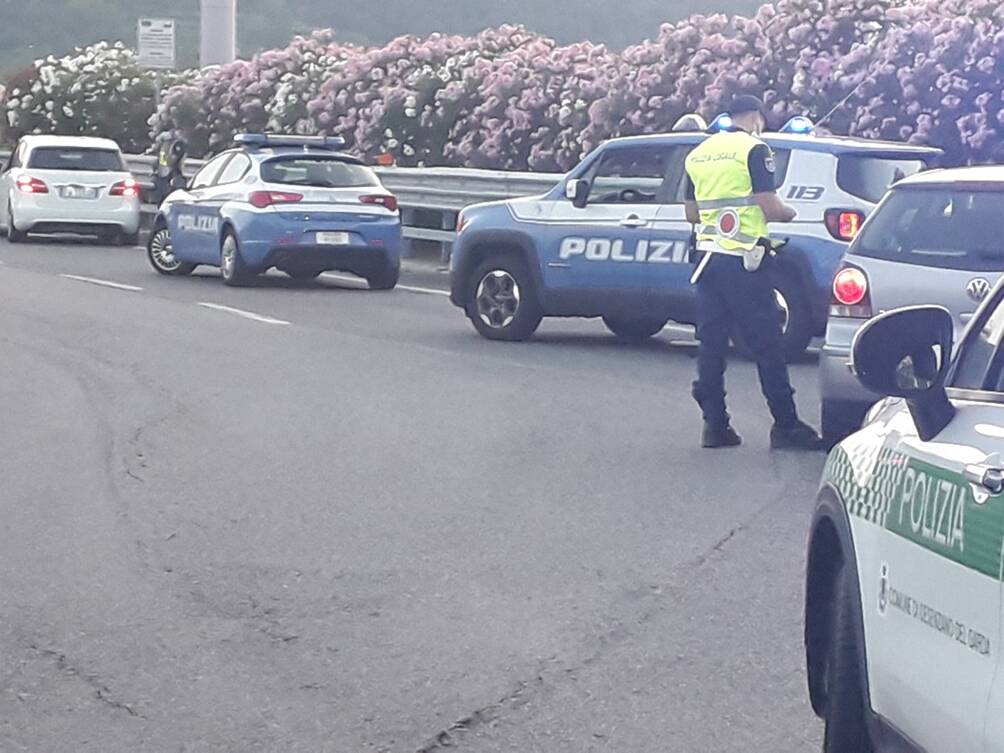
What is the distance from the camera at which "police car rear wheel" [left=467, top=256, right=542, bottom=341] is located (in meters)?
16.0

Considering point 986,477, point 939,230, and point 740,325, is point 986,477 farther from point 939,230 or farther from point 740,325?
point 740,325

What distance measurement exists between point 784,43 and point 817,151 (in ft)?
32.6

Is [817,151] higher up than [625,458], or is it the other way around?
[817,151]

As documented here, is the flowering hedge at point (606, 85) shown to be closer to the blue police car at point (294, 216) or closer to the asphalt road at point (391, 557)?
the blue police car at point (294, 216)

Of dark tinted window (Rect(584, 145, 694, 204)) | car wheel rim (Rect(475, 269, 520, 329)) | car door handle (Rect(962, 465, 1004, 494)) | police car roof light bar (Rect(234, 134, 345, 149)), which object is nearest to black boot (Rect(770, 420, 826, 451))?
dark tinted window (Rect(584, 145, 694, 204))

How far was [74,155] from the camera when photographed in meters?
28.5

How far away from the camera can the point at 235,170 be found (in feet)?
71.2

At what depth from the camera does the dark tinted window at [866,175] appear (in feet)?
47.4

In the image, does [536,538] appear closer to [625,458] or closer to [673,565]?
[673,565]

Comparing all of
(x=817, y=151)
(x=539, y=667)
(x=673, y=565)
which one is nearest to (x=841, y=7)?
(x=817, y=151)

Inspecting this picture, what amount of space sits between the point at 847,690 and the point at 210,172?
18.1 meters

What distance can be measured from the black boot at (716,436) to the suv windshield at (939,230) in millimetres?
1115

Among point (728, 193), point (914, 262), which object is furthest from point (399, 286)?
point (914, 262)

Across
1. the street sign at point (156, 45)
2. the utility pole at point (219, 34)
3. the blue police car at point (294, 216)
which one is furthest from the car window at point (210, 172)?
the utility pole at point (219, 34)
